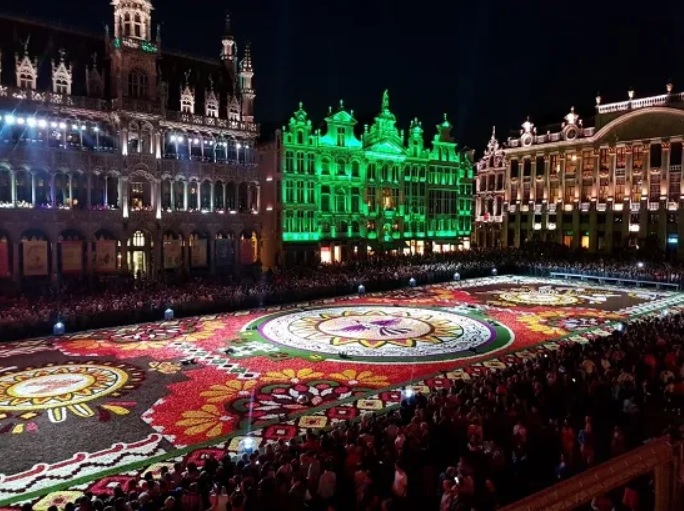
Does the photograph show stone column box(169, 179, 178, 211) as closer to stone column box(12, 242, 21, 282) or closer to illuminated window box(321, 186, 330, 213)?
stone column box(12, 242, 21, 282)

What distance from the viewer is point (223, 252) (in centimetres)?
5206

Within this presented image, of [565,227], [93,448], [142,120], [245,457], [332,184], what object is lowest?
[93,448]

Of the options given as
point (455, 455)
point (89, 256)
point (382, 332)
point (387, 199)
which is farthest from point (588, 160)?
point (455, 455)

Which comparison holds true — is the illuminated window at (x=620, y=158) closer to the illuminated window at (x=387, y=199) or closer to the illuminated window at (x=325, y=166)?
the illuminated window at (x=387, y=199)

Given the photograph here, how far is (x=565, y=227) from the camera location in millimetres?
70500

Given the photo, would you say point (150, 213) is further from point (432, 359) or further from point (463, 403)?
point (463, 403)

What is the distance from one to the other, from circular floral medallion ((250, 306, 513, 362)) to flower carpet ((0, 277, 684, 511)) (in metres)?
0.10

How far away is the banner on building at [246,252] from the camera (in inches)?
2124

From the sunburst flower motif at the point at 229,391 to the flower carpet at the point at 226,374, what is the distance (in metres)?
0.10

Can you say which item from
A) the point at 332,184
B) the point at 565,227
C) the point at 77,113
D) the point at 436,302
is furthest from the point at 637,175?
the point at 77,113

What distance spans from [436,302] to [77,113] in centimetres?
3143

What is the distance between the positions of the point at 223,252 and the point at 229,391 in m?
34.3

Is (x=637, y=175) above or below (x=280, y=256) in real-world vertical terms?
above

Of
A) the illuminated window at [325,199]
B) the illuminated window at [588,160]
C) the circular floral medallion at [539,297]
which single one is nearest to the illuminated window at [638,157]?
the illuminated window at [588,160]
